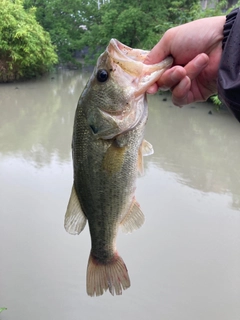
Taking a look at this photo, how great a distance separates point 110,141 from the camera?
1260 mm

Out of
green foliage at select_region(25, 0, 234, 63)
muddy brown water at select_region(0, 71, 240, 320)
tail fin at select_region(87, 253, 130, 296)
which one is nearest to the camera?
tail fin at select_region(87, 253, 130, 296)

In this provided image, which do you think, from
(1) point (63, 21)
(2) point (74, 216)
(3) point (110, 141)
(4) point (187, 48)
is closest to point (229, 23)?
(4) point (187, 48)

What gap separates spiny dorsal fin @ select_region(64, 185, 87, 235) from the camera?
54.7 inches

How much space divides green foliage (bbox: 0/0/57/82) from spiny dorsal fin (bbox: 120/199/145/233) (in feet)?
33.2

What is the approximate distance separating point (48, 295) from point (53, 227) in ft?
2.92

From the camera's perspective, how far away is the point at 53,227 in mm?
3580

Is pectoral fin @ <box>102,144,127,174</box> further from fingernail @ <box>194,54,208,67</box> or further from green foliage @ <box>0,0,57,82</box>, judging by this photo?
green foliage @ <box>0,0,57,82</box>

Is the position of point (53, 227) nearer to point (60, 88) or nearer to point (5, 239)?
point (5, 239)

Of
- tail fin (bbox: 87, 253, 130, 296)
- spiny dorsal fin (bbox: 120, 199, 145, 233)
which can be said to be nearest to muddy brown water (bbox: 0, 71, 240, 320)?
tail fin (bbox: 87, 253, 130, 296)

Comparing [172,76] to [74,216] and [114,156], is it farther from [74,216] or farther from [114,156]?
[74,216]

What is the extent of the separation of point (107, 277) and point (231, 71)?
3.04 ft

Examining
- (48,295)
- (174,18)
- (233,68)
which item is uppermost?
(233,68)

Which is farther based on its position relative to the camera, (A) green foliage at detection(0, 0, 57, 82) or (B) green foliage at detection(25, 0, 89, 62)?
(B) green foliage at detection(25, 0, 89, 62)

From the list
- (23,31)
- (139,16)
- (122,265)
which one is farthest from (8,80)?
(122,265)
